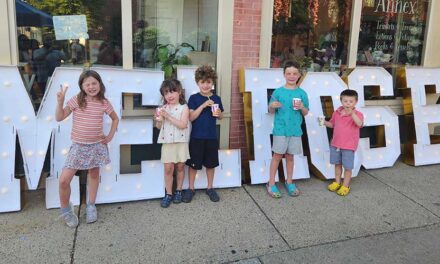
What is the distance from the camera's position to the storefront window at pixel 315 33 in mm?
5230

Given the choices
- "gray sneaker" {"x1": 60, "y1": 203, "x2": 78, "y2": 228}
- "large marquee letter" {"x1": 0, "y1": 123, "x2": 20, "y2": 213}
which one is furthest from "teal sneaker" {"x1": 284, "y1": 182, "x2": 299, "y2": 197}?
"large marquee letter" {"x1": 0, "y1": 123, "x2": 20, "y2": 213}

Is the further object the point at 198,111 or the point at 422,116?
the point at 422,116

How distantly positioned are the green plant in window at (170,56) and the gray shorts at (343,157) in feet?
6.60

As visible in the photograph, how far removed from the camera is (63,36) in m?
4.21

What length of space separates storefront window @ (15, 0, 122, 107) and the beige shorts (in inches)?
47.8

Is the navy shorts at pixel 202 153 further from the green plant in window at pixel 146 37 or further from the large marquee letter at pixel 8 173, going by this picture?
the large marquee letter at pixel 8 173

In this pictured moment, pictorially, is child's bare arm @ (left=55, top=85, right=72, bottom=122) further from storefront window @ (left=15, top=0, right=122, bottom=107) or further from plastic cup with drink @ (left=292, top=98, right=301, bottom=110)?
plastic cup with drink @ (left=292, top=98, right=301, bottom=110)

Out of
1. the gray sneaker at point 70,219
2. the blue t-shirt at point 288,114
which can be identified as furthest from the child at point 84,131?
the blue t-shirt at point 288,114

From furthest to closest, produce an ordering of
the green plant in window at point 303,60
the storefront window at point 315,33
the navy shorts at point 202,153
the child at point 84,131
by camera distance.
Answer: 1. the green plant in window at point 303,60
2. the storefront window at point 315,33
3. the navy shorts at point 202,153
4. the child at point 84,131

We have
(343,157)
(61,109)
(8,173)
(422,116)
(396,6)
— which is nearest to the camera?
(61,109)

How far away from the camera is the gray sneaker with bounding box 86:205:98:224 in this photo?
11.7ft

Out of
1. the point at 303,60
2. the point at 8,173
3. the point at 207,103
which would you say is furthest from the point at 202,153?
the point at 303,60

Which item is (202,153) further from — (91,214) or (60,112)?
(60,112)

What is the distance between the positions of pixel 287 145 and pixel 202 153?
910mm
